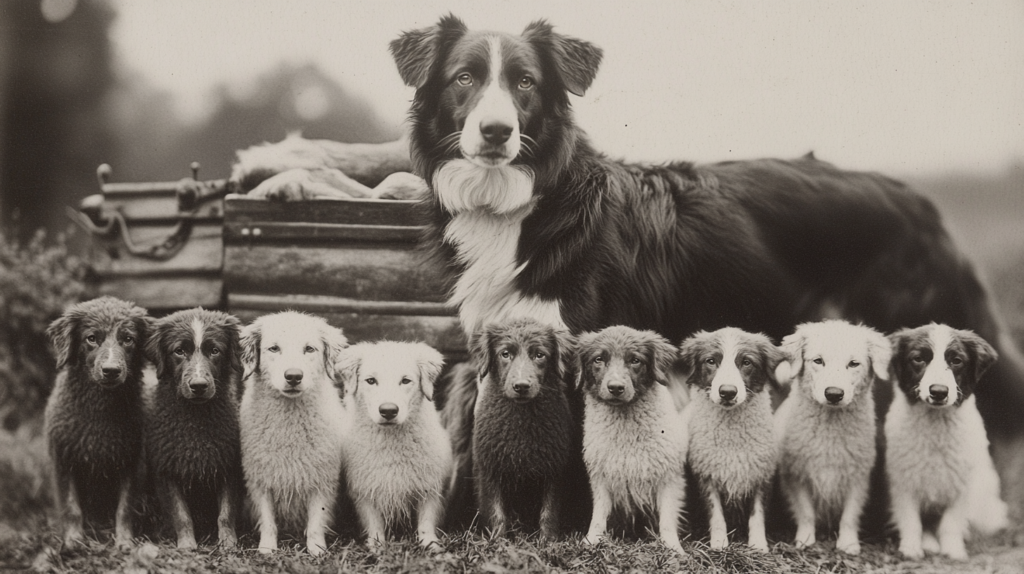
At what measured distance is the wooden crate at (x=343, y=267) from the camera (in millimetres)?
4855

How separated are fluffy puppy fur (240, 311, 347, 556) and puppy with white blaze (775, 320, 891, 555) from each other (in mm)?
2344

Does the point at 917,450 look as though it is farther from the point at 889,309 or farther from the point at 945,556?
the point at 889,309

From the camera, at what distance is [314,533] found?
13.5 feet

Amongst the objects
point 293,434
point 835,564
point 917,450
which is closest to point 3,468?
point 293,434

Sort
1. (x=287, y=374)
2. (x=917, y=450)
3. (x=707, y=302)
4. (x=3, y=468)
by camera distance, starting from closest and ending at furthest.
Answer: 1. (x=287, y=374)
2. (x=917, y=450)
3. (x=707, y=302)
4. (x=3, y=468)

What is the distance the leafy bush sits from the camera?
620 cm

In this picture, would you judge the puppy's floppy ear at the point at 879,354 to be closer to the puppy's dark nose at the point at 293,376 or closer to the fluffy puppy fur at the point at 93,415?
the puppy's dark nose at the point at 293,376

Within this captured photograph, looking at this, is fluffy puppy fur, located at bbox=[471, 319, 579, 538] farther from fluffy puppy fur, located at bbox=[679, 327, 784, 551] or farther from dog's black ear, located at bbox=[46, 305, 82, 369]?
dog's black ear, located at bbox=[46, 305, 82, 369]

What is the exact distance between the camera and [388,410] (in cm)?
393

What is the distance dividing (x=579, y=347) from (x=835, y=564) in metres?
1.67

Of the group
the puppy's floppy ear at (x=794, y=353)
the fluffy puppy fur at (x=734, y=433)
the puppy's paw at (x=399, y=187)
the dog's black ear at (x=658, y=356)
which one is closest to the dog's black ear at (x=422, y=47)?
the puppy's paw at (x=399, y=187)

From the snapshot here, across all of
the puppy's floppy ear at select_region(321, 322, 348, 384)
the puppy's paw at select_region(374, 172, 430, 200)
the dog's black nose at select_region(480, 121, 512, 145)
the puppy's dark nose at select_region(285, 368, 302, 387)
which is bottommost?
the puppy's dark nose at select_region(285, 368, 302, 387)

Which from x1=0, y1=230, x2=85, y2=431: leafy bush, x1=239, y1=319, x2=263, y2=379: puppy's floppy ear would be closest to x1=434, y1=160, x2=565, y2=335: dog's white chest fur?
x1=239, y1=319, x2=263, y2=379: puppy's floppy ear

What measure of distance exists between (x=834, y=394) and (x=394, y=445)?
219cm
